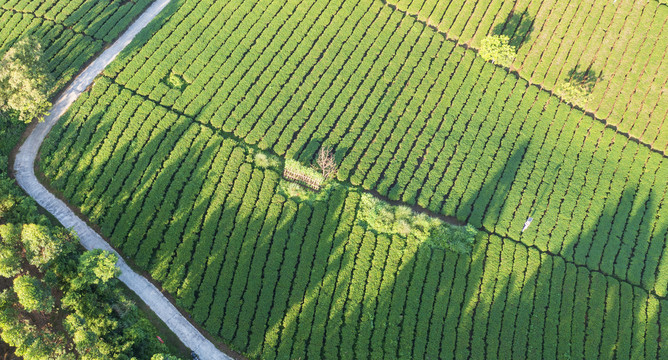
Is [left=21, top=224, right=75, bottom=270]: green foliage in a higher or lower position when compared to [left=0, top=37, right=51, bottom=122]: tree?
lower

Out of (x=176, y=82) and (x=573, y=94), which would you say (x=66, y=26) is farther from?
(x=573, y=94)

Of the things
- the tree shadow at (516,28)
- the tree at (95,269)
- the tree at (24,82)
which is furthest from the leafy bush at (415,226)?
the tree at (24,82)

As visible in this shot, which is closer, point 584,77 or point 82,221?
point 82,221

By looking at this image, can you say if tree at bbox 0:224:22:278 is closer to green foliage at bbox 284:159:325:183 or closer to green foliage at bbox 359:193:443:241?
green foliage at bbox 284:159:325:183

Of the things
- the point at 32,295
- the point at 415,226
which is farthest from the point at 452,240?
the point at 32,295

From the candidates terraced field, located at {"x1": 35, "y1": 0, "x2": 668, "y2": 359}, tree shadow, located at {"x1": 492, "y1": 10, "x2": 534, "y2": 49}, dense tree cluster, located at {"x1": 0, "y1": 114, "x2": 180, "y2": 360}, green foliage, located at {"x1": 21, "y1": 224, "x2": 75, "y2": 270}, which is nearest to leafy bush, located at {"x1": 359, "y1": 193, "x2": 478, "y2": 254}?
terraced field, located at {"x1": 35, "y1": 0, "x2": 668, "y2": 359}

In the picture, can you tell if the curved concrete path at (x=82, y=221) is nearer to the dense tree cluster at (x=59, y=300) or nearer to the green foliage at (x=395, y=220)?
the dense tree cluster at (x=59, y=300)

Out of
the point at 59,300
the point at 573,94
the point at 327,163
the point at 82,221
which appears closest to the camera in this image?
the point at 59,300
